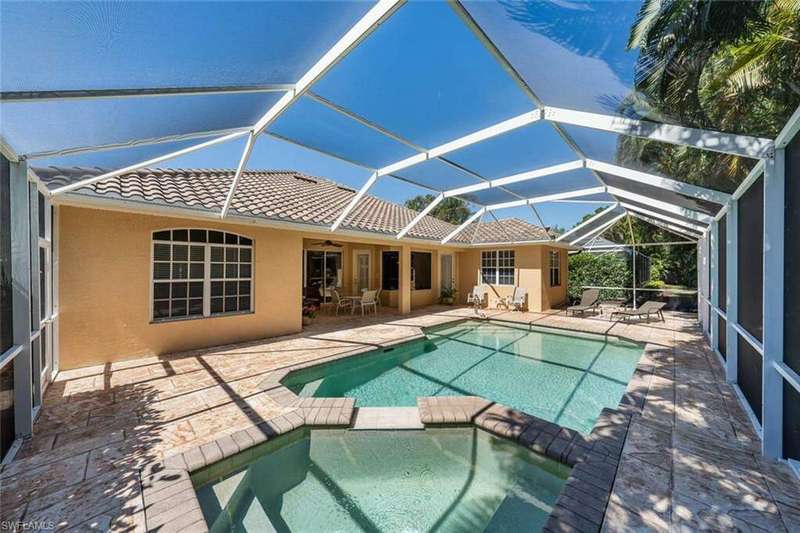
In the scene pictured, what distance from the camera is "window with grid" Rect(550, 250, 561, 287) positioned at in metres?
15.9

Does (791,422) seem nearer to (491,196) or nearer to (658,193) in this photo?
(658,193)

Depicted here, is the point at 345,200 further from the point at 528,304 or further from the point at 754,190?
the point at 754,190

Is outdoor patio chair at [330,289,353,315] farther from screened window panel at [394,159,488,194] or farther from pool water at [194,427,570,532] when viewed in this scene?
pool water at [194,427,570,532]

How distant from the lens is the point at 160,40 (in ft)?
8.54

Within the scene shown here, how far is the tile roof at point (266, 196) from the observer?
6.65 meters

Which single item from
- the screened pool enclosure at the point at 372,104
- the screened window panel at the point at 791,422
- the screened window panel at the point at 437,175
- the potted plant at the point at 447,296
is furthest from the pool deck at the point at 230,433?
the potted plant at the point at 447,296

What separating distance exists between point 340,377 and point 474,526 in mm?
4490

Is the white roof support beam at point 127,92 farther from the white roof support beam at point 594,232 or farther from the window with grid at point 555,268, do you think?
the window with grid at point 555,268

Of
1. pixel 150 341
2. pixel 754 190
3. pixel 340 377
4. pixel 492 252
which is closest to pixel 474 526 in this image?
pixel 340 377

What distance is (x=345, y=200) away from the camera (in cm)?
1403

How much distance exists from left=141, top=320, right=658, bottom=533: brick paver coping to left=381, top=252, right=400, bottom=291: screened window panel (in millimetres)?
9941

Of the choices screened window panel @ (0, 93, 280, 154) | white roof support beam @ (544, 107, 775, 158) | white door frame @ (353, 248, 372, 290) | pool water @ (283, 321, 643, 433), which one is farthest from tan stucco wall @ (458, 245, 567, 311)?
screened window panel @ (0, 93, 280, 154)

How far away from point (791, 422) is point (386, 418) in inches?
187

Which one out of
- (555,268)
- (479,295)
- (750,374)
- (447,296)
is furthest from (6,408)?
(555,268)
